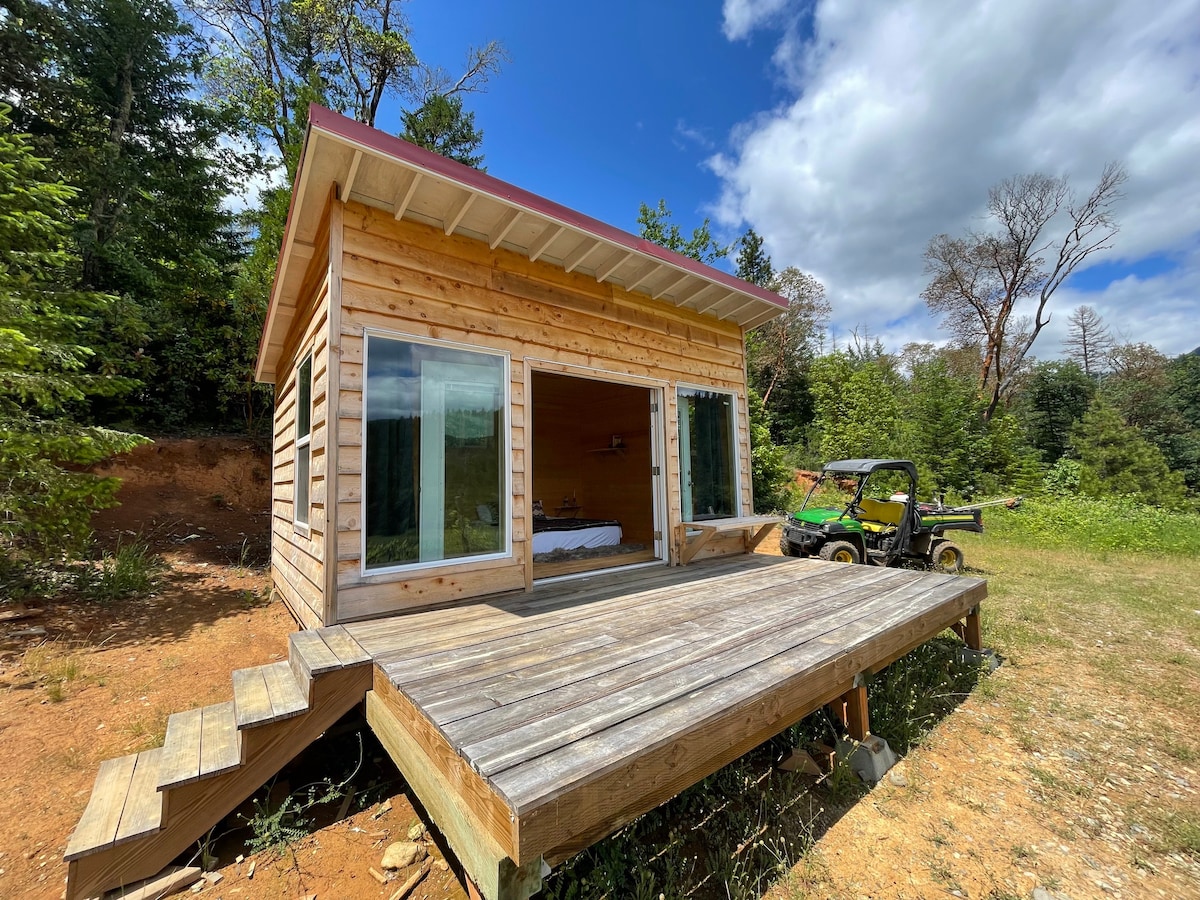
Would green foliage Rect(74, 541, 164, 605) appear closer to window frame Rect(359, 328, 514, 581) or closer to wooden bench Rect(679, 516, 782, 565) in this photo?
window frame Rect(359, 328, 514, 581)

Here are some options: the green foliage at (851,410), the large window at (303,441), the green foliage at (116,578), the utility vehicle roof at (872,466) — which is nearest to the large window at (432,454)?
the large window at (303,441)

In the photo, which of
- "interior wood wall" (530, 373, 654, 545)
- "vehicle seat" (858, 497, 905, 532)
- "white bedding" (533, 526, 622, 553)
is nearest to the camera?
"white bedding" (533, 526, 622, 553)

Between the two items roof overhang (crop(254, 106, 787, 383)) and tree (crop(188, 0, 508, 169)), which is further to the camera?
tree (crop(188, 0, 508, 169))

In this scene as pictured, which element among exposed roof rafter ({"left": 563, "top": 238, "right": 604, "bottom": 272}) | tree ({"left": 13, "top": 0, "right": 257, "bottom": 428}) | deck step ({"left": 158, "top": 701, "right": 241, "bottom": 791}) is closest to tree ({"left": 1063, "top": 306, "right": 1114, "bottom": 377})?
exposed roof rafter ({"left": 563, "top": 238, "right": 604, "bottom": 272})

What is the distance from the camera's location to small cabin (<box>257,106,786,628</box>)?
9.02ft

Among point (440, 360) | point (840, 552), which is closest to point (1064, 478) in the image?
point (840, 552)

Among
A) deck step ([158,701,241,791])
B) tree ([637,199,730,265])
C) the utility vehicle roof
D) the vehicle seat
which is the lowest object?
deck step ([158,701,241,791])

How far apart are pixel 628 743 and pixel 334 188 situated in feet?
10.8

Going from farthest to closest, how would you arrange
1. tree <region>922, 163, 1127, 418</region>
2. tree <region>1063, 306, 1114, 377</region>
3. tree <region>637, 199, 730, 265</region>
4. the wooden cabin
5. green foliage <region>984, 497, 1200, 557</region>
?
tree <region>1063, 306, 1114, 377</region>
tree <region>637, 199, 730, 265</region>
tree <region>922, 163, 1127, 418</region>
green foliage <region>984, 497, 1200, 557</region>
the wooden cabin

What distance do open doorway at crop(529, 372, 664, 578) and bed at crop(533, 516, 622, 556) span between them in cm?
1

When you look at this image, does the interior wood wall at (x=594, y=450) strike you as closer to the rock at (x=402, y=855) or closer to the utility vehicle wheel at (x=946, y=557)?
the utility vehicle wheel at (x=946, y=557)

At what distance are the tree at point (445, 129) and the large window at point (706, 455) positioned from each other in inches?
413

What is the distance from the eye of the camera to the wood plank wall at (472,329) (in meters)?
2.78

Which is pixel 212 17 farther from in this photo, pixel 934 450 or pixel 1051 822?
pixel 934 450
